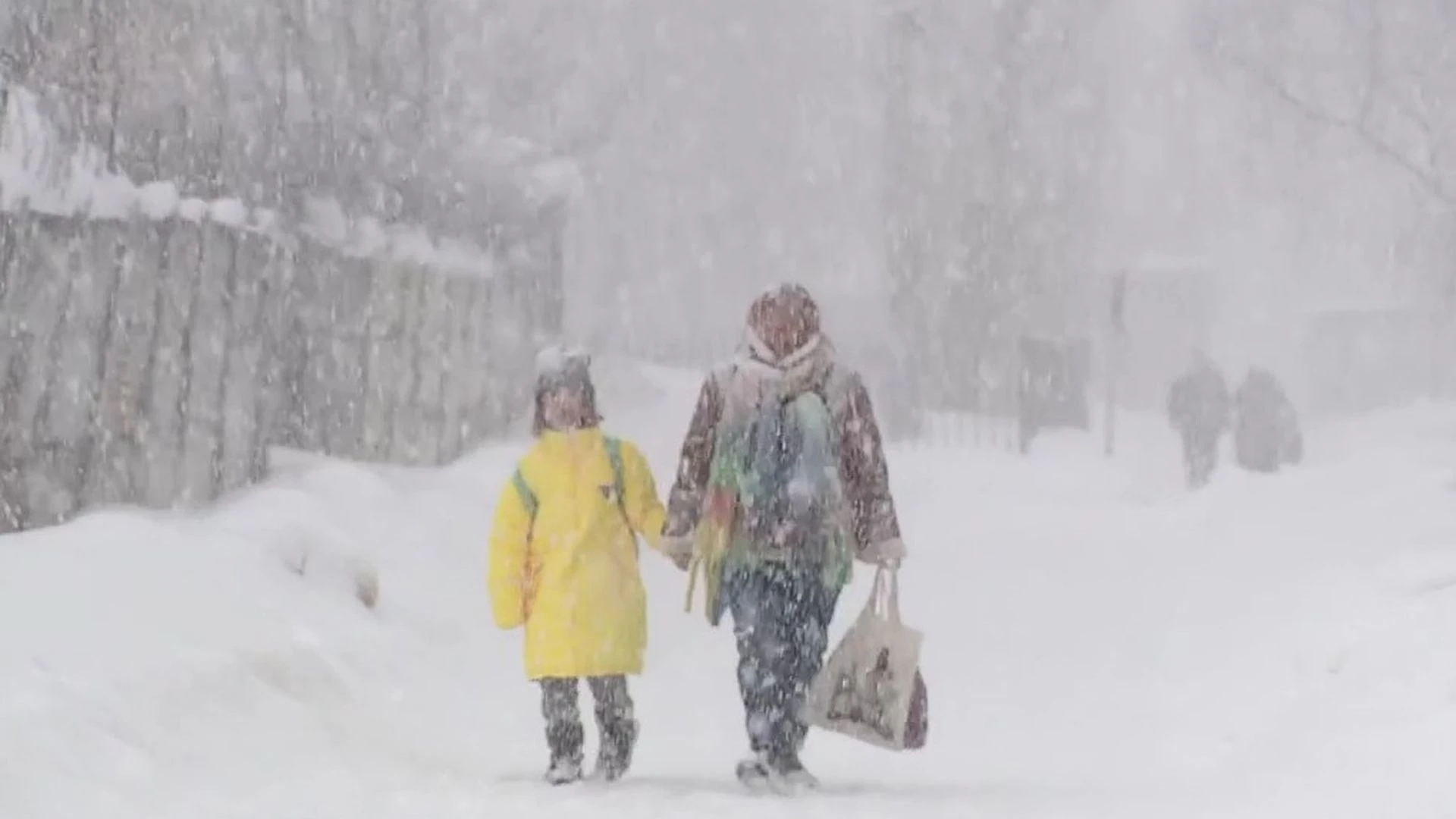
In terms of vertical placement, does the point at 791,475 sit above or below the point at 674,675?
above

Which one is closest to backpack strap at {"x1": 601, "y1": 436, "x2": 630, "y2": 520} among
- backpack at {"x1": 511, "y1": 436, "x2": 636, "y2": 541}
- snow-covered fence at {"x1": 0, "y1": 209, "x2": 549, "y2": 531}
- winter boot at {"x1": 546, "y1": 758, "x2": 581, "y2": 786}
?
backpack at {"x1": 511, "y1": 436, "x2": 636, "y2": 541}

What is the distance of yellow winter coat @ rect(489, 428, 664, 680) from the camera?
605 cm

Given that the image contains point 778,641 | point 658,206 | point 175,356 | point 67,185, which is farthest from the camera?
point 658,206

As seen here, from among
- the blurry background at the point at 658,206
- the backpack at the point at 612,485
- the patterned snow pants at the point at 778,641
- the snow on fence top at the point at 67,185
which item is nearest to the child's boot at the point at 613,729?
the patterned snow pants at the point at 778,641

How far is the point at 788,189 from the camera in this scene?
1767 inches

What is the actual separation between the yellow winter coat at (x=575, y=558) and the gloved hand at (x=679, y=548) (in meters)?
0.10

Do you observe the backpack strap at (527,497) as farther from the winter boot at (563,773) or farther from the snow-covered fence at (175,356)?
the snow-covered fence at (175,356)

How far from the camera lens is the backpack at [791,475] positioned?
585 centimetres

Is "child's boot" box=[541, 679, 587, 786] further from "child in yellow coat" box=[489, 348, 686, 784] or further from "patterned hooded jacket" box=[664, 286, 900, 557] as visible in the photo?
"patterned hooded jacket" box=[664, 286, 900, 557]

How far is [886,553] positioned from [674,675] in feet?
15.0

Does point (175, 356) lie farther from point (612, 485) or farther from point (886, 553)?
point (886, 553)

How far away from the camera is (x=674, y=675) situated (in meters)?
10.3

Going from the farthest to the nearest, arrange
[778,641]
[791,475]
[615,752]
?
[615,752], [778,641], [791,475]

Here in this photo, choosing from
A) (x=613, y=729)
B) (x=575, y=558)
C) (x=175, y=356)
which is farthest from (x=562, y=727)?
(x=175, y=356)
